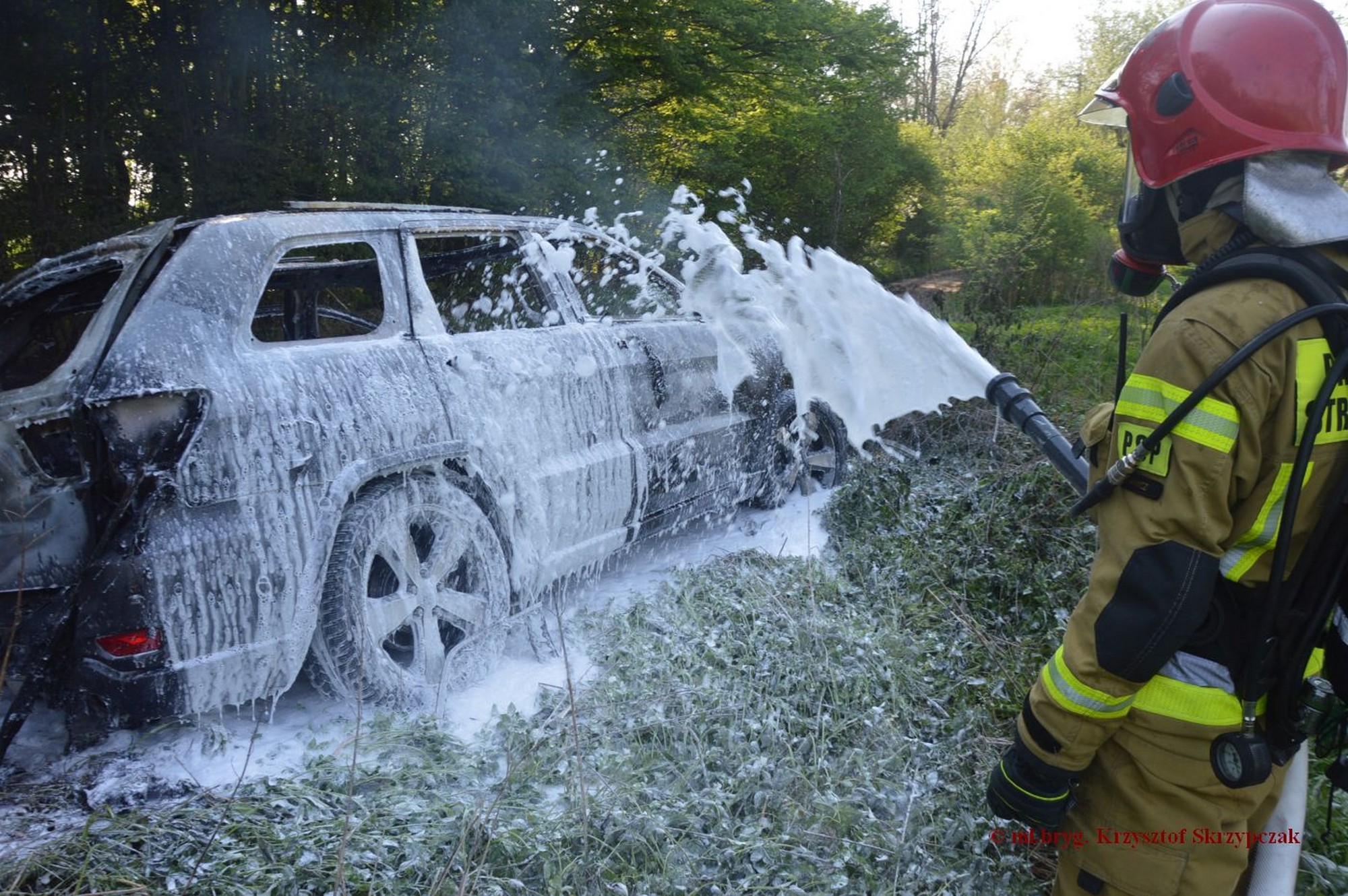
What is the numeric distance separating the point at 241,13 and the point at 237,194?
1.71 meters

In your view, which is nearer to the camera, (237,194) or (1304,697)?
(1304,697)

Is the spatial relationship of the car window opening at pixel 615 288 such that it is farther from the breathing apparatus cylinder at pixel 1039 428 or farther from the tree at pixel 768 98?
the tree at pixel 768 98

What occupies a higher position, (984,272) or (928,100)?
(928,100)

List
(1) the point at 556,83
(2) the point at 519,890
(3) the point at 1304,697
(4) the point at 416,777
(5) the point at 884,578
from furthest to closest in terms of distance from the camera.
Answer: (1) the point at 556,83 < (5) the point at 884,578 < (4) the point at 416,777 < (2) the point at 519,890 < (3) the point at 1304,697

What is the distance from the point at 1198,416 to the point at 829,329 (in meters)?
2.83

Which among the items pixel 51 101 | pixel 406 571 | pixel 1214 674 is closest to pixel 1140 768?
pixel 1214 674

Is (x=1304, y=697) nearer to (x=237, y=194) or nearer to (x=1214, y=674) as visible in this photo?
(x=1214, y=674)

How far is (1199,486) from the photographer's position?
1.61 metres

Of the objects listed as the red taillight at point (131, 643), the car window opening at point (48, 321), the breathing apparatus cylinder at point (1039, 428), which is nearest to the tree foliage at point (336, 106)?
the car window opening at point (48, 321)

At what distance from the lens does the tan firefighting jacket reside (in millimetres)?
1618

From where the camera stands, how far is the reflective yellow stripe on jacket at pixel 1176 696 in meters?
1.73

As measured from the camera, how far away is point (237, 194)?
27.7 ft

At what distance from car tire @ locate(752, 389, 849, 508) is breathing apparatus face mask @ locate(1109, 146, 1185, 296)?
3.16 m

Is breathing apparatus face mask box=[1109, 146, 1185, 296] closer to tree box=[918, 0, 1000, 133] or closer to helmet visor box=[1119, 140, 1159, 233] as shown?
helmet visor box=[1119, 140, 1159, 233]
